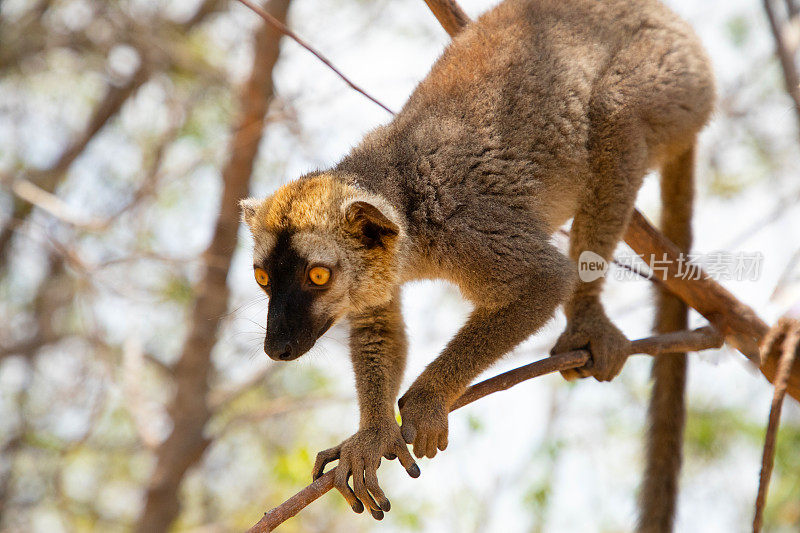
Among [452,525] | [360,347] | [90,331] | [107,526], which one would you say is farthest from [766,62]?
[107,526]

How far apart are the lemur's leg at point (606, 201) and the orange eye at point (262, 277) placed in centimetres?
165

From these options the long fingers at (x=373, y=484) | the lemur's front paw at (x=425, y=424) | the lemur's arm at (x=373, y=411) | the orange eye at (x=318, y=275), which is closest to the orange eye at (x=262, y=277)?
the orange eye at (x=318, y=275)

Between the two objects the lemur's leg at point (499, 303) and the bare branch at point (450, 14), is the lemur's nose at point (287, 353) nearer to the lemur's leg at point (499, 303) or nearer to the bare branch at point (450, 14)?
the lemur's leg at point (499, 303)

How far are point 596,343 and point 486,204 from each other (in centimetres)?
100

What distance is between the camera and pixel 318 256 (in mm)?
3346

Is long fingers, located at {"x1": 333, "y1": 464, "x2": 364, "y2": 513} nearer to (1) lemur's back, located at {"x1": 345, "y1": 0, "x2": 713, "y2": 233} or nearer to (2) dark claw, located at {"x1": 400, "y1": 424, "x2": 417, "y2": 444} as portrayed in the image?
(2) dark claw, located at {"x1": 400, "y1": 424, "x2": 417, "y2": 444}

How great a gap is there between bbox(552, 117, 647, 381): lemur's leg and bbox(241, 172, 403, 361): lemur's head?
1.14 m

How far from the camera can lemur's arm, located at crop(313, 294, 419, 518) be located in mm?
3031

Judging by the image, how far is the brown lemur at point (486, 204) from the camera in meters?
3.32

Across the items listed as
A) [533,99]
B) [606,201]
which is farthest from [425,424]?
[533,99]

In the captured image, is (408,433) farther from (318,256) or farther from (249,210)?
(249,210)

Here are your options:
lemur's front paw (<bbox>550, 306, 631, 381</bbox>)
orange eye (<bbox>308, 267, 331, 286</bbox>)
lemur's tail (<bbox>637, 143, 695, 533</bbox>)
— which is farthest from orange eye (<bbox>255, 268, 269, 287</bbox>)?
lemur's tail (<bbox>637, 143, 695, 533</bbox>)

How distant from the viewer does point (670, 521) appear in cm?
416

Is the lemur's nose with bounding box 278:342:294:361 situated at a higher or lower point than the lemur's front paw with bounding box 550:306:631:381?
lower
